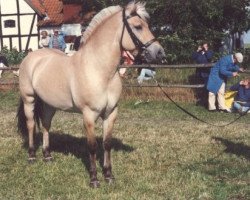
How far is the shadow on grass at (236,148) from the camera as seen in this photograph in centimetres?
773

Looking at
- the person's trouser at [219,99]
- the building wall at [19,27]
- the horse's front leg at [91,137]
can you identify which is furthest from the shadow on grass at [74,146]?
the building wall at [19,27]

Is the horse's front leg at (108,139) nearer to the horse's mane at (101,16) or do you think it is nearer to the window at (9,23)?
the horse's mane at (101,16)

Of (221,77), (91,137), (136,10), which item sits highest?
(136,10)

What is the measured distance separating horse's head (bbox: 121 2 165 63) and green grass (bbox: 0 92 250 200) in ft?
5.26

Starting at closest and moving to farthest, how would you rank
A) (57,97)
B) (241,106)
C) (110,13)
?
(110,13) < (57,97) < (241,106)

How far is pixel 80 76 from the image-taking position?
19.9ft

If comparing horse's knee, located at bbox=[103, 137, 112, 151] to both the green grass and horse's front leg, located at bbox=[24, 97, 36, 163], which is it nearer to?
the green grass

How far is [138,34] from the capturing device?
574 cm

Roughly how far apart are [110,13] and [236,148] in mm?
3410

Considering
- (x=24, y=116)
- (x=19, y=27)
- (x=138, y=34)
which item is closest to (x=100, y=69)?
(x=138, y=34)

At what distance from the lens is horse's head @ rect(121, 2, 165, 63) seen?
566 cm

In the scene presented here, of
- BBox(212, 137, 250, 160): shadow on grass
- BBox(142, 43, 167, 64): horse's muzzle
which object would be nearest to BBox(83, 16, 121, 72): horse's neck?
BBox(142, 43, 167, 64): horse's muzzle

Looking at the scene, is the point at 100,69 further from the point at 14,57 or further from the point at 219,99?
the point at 14,57

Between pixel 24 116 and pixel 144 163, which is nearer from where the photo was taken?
pixel 144 163
